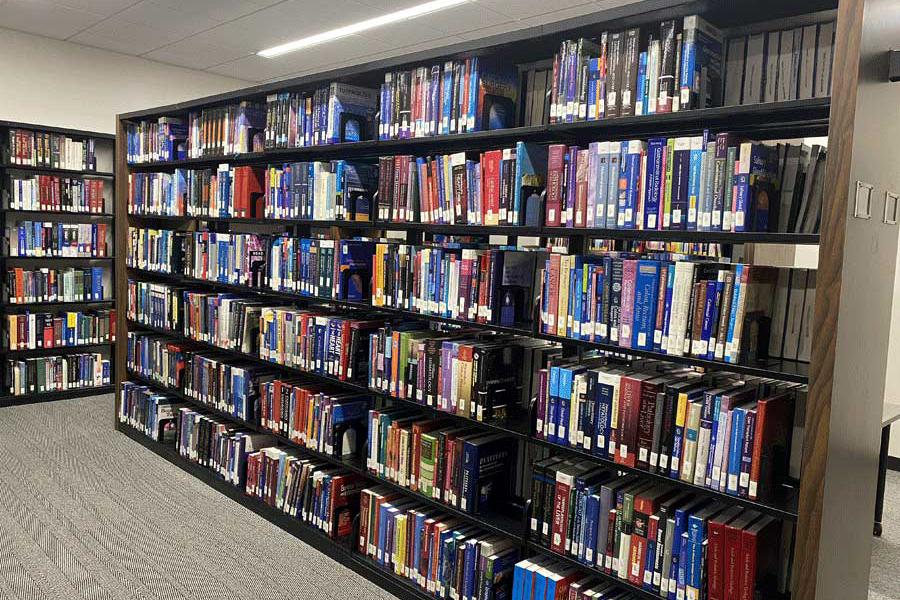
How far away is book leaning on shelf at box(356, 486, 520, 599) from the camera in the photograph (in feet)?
8.11

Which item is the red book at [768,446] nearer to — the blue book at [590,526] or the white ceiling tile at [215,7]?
the blue book at [590,526]

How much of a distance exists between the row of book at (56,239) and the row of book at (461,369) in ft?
12.7

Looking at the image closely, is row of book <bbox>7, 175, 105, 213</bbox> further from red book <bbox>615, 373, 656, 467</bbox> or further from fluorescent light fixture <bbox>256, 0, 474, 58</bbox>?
red book <bbox>615, 373, 656, 467</bbox>

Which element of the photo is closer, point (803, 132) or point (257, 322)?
point (803, 132)

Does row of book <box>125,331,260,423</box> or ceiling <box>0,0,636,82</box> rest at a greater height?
ceiling <box>0,0,636,82</box>

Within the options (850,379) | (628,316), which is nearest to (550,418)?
(628,316)

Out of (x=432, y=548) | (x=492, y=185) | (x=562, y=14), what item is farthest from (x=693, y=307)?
(x=562, y=14)

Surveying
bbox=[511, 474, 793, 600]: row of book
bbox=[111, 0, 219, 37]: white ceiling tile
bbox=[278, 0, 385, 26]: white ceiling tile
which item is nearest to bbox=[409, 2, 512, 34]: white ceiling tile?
bbox=[278, 0, 385, 26]: white ceiling tile

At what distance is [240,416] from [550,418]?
6.63 ft

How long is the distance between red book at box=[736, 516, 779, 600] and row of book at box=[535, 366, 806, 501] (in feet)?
0.38

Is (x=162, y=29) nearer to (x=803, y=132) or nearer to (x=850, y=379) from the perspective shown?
(x=803, y=132)

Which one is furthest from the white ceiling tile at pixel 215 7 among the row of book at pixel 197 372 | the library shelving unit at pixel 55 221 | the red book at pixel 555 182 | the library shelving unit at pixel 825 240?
the red book at pixel 555 182

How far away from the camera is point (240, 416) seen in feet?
12.0

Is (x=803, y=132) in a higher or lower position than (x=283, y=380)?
higher
